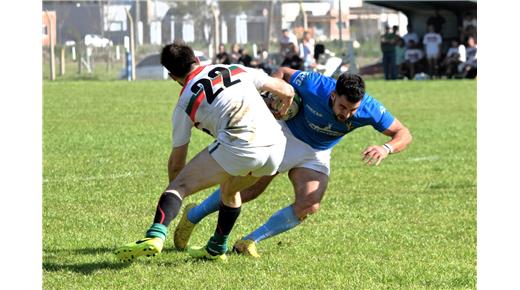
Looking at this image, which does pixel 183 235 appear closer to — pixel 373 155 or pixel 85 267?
pixel 85 267

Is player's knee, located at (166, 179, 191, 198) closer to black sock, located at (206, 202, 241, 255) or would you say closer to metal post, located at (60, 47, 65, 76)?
black sock, located at (206, 202, 241, 255)

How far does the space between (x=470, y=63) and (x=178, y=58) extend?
3169 centimetres

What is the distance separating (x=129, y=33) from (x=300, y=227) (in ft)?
112

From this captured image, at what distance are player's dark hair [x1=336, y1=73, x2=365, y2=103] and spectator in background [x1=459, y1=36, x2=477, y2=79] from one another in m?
30.7

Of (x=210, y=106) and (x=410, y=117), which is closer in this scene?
(x=210, y=106)

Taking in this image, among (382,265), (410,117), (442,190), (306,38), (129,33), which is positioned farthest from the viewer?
(129,33)

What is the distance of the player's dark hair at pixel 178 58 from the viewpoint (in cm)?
717

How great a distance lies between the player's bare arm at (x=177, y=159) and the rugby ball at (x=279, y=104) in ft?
2.46

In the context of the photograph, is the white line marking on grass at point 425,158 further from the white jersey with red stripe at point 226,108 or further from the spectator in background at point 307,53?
the spectator in background at point 307,53

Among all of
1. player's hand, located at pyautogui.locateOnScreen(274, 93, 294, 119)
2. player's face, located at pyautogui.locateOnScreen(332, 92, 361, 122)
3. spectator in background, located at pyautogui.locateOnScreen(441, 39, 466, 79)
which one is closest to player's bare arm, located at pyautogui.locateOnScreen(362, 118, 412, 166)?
player's face, located at pyautogui.locateOnScreen(332, 92, 361, 122)

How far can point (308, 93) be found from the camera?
808cm

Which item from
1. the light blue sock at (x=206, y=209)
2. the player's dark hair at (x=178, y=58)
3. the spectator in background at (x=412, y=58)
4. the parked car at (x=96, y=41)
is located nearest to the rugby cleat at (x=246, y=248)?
the light blue sock at (x=206, y=209)
